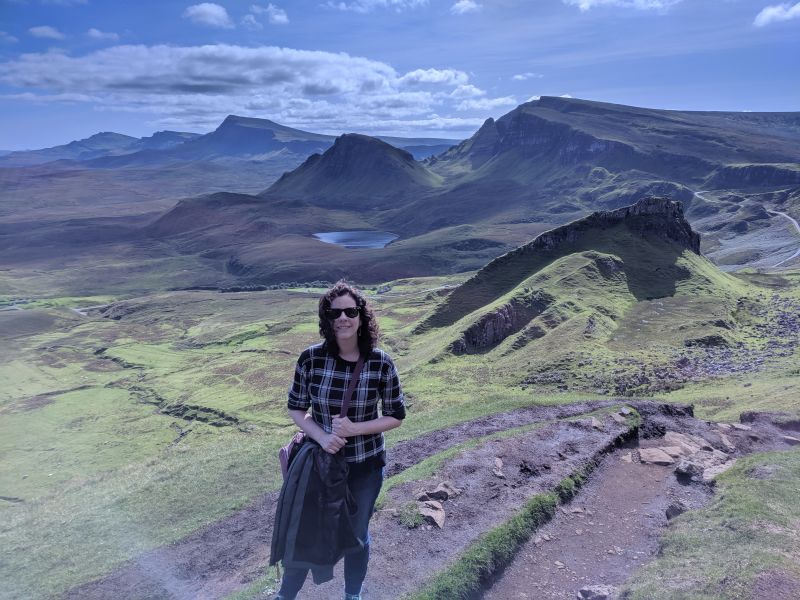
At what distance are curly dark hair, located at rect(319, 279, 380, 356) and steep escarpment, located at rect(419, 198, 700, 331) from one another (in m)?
58.7

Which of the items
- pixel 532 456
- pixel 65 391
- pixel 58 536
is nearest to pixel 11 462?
pixel 65 391

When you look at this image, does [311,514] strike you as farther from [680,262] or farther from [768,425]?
[680,262]

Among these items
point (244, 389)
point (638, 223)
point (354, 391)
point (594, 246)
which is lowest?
point (244, 389)

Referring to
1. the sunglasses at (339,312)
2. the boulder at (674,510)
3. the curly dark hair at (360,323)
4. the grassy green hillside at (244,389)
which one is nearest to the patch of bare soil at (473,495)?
the boulder at (674,510)

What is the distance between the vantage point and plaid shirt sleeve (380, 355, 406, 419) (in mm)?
9281

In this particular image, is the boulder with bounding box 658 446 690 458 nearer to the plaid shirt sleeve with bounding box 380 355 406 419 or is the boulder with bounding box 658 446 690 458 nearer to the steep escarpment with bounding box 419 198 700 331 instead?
the plaid shirt sleeve with bounding box 380 355 406 419

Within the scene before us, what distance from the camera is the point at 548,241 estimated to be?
71812mm

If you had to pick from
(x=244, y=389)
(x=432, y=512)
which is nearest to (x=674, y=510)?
(x=432, y=512)

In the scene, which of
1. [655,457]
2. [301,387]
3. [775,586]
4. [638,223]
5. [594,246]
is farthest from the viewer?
[638,223]

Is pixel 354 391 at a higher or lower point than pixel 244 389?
higher

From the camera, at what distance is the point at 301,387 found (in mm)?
9508

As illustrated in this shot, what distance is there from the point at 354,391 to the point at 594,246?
65.8 meters

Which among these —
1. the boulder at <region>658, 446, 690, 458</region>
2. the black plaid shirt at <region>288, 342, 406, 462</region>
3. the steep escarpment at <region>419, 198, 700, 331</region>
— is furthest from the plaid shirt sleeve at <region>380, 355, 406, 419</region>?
the steep escarpment at <region>419, 198, 700, 331</region>

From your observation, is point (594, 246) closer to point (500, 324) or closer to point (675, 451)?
point (500, 324)
